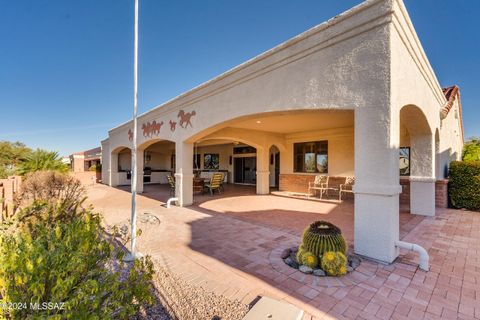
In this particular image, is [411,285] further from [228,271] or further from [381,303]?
[228,271]

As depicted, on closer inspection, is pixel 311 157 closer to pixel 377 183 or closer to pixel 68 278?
pixel 377 183

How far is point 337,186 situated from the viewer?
34.4 ft

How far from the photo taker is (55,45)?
934 cm

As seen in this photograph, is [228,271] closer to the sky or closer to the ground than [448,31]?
closer to the ground

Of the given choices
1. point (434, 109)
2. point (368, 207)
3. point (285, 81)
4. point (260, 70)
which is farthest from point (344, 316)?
point (434, 109)

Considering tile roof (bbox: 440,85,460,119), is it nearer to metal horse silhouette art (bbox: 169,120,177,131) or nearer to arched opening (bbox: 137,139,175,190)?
metal horse silhouette art (bbox: 169,120,177,131)

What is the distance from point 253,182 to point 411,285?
14.7 meters

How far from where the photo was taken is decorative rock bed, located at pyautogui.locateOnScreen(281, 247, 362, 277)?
3471 mm

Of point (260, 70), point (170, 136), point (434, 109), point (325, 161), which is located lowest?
point (325, 161)

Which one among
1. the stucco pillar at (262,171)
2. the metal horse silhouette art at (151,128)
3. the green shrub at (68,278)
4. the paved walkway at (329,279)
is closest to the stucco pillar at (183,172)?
the paved walkway at (329,279)

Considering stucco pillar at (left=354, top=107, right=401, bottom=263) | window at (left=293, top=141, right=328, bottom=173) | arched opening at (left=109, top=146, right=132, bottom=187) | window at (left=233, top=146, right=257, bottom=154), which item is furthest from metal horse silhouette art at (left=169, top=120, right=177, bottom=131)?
window at (left=233, top=146, right=257, bottom=154)

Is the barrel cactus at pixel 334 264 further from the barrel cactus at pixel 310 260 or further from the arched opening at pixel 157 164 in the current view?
the arched opening at pixel 157 164

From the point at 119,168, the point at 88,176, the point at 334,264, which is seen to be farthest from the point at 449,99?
the point at 88,176

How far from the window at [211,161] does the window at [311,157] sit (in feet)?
29.2
